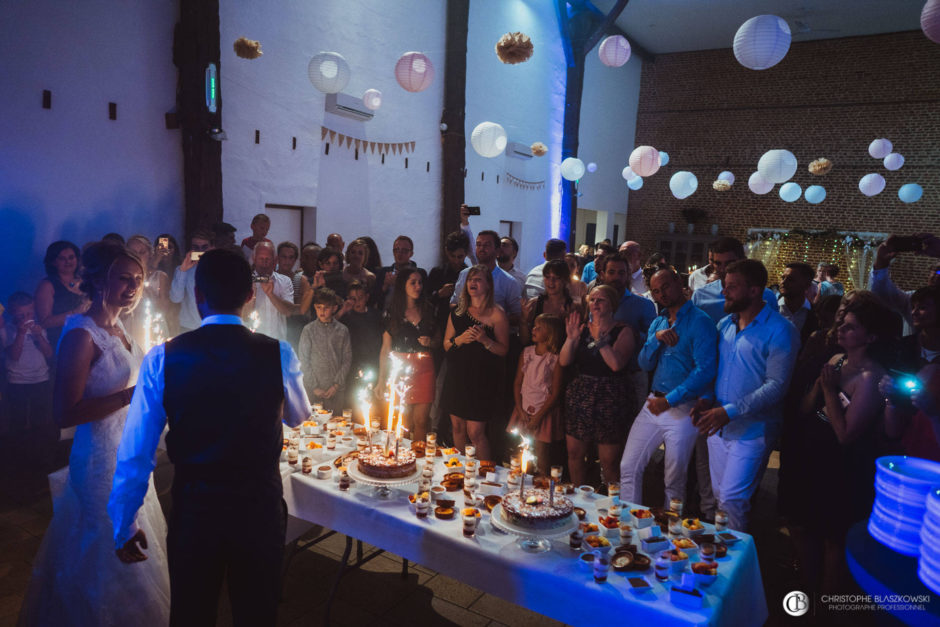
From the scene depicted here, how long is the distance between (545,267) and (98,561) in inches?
120

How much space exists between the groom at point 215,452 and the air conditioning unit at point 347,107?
5538mm

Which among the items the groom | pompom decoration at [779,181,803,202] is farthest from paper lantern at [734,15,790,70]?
pompom decoration at [779,181,803,202]

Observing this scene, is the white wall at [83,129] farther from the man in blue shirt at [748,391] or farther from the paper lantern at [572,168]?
the paper lantern at [572,168]

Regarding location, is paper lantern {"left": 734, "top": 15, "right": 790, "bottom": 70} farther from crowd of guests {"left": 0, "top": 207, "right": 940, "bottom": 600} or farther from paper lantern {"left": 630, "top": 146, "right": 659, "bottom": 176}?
paper lantern {"left": 630, "top": 146, "right": 659, "bottom": 176}

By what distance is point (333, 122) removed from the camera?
22.7 feet

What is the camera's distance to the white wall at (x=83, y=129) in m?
4.23

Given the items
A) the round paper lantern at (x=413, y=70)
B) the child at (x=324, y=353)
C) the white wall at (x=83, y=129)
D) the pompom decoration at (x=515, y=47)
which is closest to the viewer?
the child at (x=324, y=353)

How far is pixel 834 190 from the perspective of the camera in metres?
13.1

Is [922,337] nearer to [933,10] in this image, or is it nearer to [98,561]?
[933,10]

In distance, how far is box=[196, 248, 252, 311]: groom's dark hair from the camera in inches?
68.7

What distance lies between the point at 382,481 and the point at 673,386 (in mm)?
1782

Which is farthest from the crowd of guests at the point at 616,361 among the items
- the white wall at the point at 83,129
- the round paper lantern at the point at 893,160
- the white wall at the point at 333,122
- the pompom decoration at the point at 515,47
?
the round paper lantern at the point at 893,160

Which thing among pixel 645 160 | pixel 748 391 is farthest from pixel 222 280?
pixel 645 160

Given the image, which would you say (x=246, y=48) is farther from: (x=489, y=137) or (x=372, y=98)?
(x=489, y=137)
